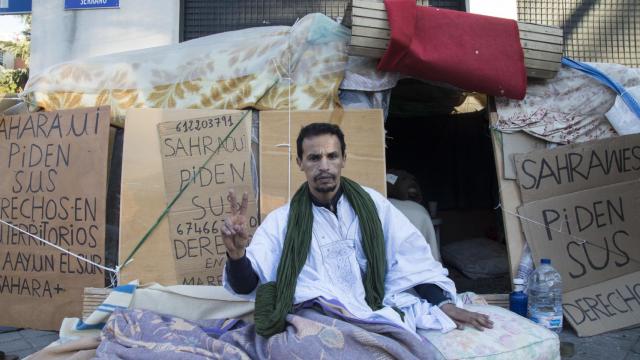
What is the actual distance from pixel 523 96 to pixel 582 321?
5.74ft

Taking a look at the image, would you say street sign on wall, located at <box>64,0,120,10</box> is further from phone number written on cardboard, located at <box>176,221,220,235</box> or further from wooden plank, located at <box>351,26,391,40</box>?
wooden plank, located at <box>351,26,391,40</box>

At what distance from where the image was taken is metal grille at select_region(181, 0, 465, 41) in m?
6.94

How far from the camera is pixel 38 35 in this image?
6.95 metres

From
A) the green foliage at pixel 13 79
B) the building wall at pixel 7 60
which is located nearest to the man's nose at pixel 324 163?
the green foliage at pixel 13 79

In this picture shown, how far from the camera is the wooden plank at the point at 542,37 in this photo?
397 centimetres

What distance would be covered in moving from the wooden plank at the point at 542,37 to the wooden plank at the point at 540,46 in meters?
0.03

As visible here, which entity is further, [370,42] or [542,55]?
[542,55]

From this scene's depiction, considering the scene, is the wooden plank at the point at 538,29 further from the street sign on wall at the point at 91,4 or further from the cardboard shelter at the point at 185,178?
the street sign on wall at the point at 91,4

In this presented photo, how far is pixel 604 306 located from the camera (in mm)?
3703

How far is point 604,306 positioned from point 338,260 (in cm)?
235

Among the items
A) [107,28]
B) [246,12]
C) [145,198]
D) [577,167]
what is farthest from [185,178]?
[107,28]

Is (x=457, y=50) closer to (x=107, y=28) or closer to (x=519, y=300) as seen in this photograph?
(x=519, y=300)

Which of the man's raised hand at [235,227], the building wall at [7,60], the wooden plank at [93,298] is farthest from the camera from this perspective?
the building wall at [7,60]

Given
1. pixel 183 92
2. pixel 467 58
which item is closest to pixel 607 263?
pixel 467 58
